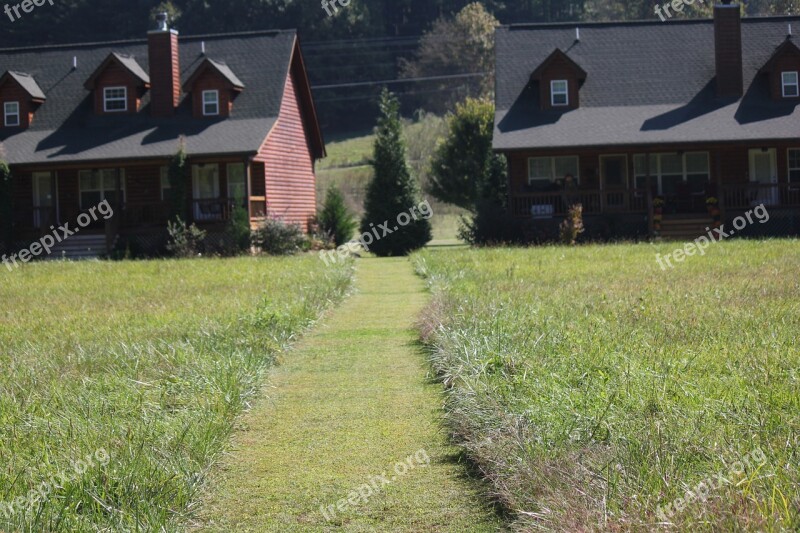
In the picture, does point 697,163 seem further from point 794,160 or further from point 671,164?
point 794,160

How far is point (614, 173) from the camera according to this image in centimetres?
3359

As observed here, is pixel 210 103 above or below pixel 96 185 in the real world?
above

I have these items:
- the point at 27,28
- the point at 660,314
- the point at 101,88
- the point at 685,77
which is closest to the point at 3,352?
the point at 660,314

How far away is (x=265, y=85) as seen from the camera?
113 feet

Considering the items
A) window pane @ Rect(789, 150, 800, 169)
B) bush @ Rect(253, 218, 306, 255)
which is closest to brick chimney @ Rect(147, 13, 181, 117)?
bush @ Rect(253, 218, 306, 255)

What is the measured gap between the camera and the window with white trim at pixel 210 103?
33.7 metres

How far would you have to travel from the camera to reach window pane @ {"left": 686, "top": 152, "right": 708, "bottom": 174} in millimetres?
33219

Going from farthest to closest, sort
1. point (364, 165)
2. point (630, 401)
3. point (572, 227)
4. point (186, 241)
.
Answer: point (364, 165)
point (186, 241)
point (572, 227)
point (630, 401)

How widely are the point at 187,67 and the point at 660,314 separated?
27.8m

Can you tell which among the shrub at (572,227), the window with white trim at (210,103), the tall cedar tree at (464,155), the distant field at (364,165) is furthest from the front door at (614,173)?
the distant field at (364,165)

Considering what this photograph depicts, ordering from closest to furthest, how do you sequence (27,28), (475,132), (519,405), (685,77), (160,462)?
(160,462) → (519,405) → (685,77) → (475,132) → (27,28)

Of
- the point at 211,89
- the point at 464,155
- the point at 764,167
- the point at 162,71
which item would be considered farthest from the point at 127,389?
the point at 464,155

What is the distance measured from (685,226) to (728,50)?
6886mm

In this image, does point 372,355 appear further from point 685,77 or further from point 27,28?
point 27,28
